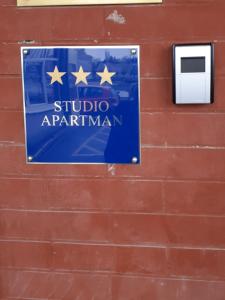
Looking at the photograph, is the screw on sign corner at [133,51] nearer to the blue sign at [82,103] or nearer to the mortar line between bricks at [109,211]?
the blue sign at [82,103]

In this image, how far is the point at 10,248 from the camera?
2.79m

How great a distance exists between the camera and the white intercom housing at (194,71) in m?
2.41

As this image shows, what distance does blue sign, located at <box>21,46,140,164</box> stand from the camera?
2.53 metres

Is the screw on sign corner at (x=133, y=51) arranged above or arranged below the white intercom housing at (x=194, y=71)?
above

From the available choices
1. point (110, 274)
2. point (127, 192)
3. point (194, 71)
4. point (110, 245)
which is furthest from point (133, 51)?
point (110, 274)

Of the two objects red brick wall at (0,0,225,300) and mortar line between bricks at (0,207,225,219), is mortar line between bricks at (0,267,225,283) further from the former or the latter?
mortar line between bricks at (0,207,225,219)

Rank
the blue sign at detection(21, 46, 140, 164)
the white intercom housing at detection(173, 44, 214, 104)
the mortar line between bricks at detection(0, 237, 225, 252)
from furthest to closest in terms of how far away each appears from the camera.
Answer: the mortar line between bricks at detection(0, 237, 225, 252) → the blue sign at detection(21, 46, 140, 164) → the white intercom housing at detection(173, 44, 214, 104)

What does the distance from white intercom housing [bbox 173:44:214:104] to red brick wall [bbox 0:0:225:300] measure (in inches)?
2.6

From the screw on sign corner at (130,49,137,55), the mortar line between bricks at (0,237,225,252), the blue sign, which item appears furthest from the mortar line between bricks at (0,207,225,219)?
the screw on sign corner at (130,49,137,55)

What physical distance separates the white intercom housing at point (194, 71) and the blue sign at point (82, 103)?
213mm

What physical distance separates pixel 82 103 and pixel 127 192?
510 millimetres

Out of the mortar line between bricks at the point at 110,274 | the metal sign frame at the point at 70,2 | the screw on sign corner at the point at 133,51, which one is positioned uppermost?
the metal sign frame at the point at 70,2

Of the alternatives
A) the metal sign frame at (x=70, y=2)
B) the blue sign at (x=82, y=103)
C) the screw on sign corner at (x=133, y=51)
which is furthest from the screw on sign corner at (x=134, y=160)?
the metal sign frame at (x=70, y=2)

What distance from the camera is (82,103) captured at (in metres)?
2.58
